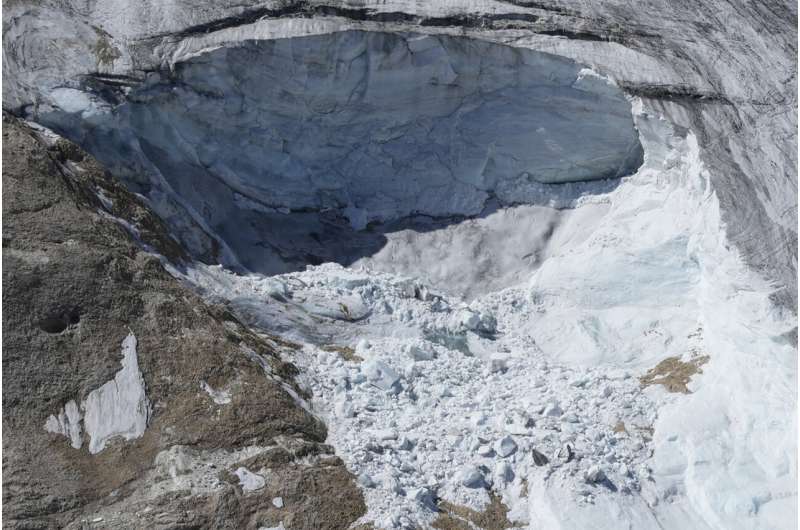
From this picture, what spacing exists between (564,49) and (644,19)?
143 centimetres

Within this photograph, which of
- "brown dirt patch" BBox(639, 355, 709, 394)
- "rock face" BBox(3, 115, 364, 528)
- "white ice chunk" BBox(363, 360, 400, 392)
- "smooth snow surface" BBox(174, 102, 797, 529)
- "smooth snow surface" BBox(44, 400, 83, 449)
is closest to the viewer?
"rock face" BBox(3, 115, 364, 528)

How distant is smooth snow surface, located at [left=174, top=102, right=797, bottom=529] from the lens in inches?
437

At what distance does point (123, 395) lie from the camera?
36.8ft

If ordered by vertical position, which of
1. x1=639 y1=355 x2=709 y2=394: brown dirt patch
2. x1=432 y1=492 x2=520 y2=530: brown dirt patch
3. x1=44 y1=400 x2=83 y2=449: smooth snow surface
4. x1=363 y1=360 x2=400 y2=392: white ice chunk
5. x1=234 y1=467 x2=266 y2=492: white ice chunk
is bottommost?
x1=44 y1=400 x2=83 y2=449: smooth snow surface

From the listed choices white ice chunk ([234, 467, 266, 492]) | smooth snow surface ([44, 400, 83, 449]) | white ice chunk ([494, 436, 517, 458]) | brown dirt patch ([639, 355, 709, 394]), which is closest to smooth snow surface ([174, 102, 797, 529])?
white ice chunk ([494, 436, 517, 458])

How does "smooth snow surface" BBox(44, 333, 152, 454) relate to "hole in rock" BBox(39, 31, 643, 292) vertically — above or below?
below

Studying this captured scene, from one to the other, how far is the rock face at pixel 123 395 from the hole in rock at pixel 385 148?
2.57m

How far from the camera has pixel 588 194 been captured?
1570cm

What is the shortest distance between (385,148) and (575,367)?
493 centimetres

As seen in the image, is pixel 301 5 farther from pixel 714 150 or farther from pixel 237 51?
pixel 714 150

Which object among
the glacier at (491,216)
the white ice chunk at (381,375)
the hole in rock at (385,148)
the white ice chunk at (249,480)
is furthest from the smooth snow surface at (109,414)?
the hole in rock at (385,148)

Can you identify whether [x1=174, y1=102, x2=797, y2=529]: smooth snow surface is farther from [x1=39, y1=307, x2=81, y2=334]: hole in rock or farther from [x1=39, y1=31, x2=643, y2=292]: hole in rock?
[x1=39, y1=307, x2=81, y2=334]: hole in rock

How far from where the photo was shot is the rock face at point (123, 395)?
34.1 feet

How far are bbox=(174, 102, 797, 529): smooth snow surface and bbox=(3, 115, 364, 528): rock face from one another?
2.29 feet
